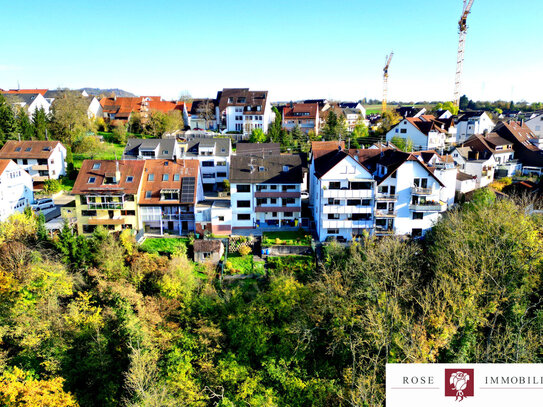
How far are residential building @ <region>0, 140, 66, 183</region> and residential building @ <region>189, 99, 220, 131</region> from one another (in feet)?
109

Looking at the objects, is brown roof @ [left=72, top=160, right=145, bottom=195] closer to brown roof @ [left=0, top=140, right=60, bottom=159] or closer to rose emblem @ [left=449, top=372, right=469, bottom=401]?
brown roof @ [left=0, top=140, right=60, bottom=159]

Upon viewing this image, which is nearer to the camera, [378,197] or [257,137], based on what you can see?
[378,197]

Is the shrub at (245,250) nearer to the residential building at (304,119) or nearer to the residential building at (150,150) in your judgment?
the residential building at (150,150)

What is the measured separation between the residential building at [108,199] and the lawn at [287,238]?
15126mm

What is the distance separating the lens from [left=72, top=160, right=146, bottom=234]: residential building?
44625 mm

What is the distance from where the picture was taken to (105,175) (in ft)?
151

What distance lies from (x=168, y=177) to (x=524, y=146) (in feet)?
193

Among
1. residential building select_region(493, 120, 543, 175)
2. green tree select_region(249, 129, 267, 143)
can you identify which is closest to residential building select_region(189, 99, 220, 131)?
green tree select_region(249, 129, 267, 143)

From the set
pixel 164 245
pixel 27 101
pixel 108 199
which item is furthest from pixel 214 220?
pixel 27 101

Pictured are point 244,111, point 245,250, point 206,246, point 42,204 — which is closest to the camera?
point 206,246

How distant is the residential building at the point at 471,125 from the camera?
80.6 metres

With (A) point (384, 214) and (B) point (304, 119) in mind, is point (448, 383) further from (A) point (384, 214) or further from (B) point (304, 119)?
(B) point (304, 119)

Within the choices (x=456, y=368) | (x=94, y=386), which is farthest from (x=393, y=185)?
(x=94, y=386)

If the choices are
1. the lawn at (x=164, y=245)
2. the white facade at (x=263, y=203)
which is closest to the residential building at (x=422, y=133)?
the white facade at (x=263, y=203)
